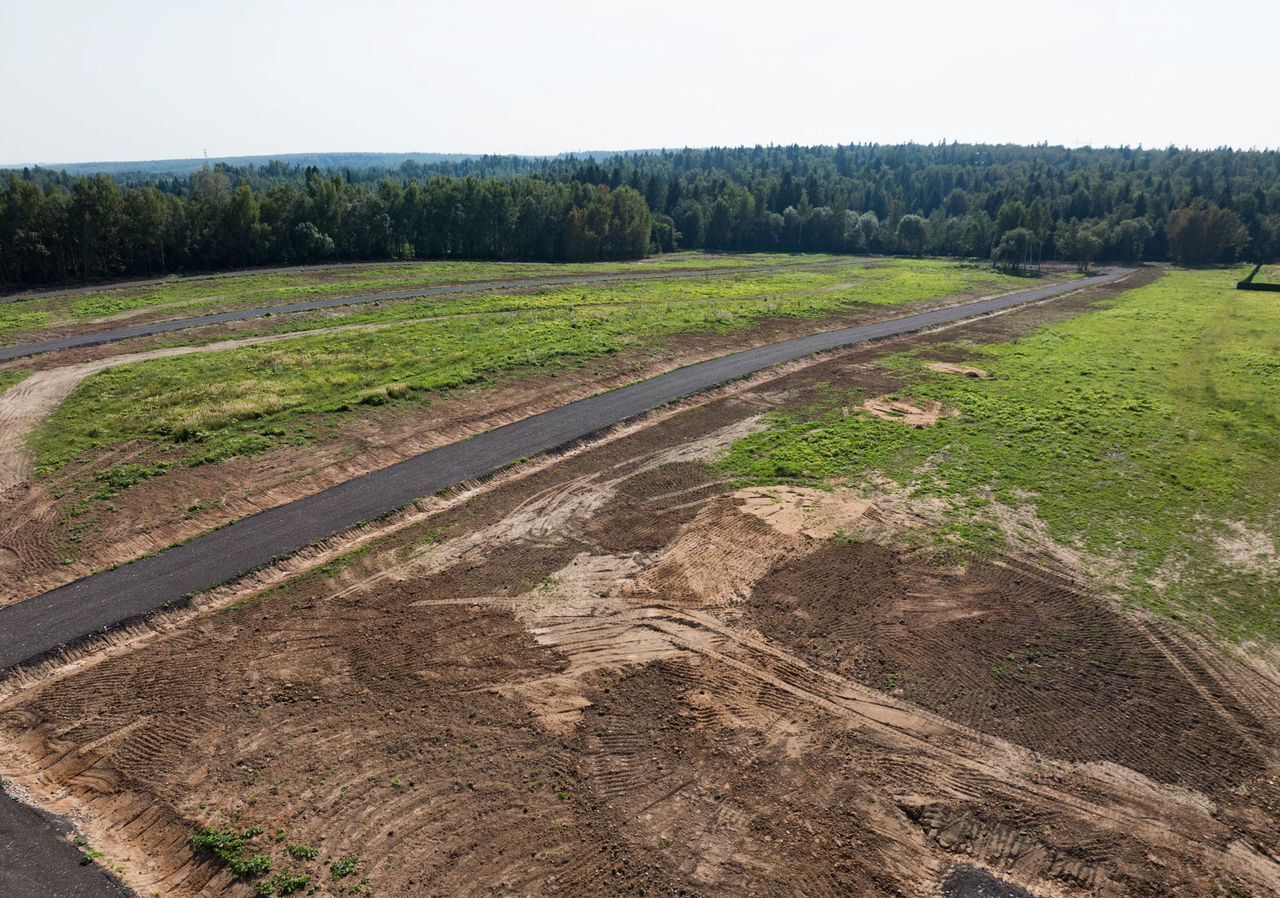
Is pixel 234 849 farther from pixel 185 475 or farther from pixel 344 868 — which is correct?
pixel 185 475

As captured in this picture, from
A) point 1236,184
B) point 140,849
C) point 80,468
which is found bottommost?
point 140,849

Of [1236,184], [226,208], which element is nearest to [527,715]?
[226,208]

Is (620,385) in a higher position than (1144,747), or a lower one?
higher

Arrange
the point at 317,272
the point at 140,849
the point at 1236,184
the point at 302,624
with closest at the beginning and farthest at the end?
the point at 140,849
the point at 302,624
the point at 317,272
the point at 1236,184

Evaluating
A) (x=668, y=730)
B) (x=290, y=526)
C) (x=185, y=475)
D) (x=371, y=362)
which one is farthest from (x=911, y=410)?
(x=185, y=475)

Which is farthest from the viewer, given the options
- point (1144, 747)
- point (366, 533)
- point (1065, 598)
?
point (366, 533)

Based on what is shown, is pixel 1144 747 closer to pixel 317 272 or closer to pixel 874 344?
pixel 874 344

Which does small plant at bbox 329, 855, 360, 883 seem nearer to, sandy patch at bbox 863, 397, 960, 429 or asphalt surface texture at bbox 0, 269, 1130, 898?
asphalt surface texture at bbox 0, 269, 1130, 898

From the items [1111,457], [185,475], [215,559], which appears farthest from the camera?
[1111,457]
